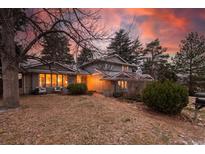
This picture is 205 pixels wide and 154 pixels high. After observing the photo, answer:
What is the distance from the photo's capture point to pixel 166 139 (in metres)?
2.91

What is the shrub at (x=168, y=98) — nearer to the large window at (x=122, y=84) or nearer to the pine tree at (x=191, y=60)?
the large window at (x=122, y=84)

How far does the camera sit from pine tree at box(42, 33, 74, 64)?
4996 millimetres

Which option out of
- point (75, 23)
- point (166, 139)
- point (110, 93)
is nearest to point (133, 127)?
point (166, 139)

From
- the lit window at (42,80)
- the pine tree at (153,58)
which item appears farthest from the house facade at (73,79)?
the pine tree at (153,58)

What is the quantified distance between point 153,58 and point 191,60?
6.66 metres

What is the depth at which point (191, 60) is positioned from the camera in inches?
660

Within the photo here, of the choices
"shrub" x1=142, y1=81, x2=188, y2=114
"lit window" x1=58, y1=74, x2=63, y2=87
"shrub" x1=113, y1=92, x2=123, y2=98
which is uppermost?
"lit window" x1=58, y1=74, x2=63, y2=87

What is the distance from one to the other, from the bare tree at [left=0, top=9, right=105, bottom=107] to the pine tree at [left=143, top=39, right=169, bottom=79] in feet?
63.8

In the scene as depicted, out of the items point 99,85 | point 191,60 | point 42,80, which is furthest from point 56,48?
point 191,60

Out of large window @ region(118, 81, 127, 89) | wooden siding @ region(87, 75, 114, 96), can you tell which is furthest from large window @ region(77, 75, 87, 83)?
large window @ region(118, 81, 127, 89)

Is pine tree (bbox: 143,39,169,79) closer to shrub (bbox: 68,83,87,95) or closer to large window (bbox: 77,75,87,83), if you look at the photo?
large window (bbox: 77,75,87,83)

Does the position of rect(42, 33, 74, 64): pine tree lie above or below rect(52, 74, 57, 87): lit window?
above

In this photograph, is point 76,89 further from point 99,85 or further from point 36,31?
point 36,31
